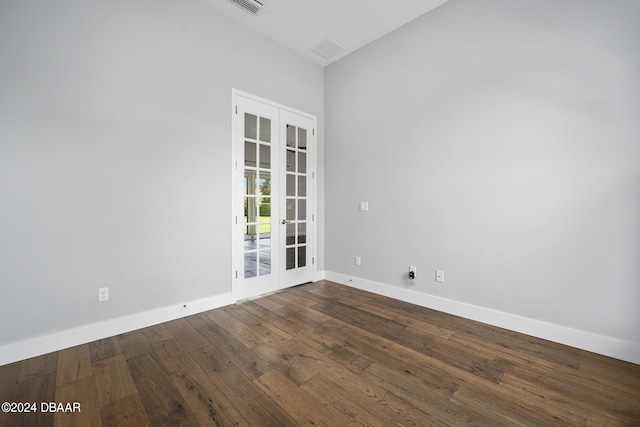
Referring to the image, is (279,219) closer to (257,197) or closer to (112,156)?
(257,197)

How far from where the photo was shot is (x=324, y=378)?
1825 millimetres

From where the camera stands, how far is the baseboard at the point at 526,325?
81.1 inches

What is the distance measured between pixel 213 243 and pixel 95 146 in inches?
55.0

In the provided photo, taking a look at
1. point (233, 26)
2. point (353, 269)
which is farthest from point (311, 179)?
point (233, 26)

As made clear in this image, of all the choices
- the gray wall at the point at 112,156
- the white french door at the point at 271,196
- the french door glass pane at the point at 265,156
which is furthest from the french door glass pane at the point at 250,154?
the gray wall at the point at 112,156

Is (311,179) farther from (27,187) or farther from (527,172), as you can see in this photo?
(27,187)

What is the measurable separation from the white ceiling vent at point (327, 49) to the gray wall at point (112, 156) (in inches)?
38.6

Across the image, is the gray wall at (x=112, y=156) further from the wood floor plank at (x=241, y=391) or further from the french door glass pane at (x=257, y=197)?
the wood floor plank at (x=241, y=391)

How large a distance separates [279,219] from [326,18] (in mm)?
2539

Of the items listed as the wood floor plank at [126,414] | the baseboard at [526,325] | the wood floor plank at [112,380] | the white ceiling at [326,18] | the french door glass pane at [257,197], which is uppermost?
the white ceiling at [326,18]

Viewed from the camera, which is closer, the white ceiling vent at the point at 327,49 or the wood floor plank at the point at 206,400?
the wood floor plank at the point at 206,400

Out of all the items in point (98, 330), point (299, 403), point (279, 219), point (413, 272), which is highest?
point (279, 219)

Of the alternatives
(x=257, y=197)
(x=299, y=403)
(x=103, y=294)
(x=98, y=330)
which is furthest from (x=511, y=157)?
(x=98, y=330)

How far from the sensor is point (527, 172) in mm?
2449
